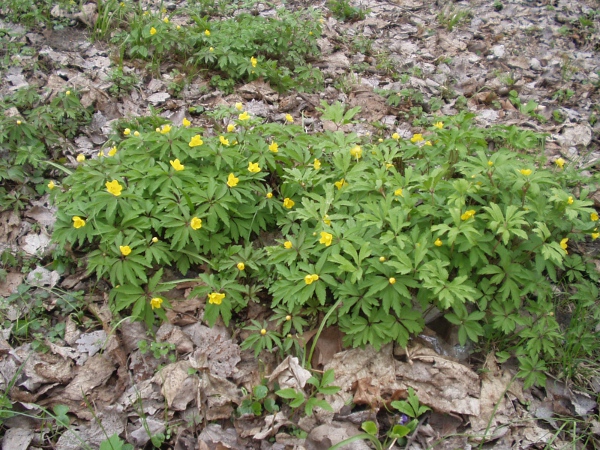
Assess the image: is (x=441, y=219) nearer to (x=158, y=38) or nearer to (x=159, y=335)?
(x=159, y=335)

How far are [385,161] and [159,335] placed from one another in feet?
5.65

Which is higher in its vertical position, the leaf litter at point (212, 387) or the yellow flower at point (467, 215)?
the yellow flower at point (467, 215)

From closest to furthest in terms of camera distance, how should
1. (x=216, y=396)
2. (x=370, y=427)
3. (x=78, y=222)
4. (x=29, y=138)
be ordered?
(x=370, y=427) → (x=216, y=396) → (x=78, y=222) → (x=29, y=138)

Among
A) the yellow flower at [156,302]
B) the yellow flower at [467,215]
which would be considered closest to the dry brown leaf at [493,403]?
the yellow flower at [467,215]

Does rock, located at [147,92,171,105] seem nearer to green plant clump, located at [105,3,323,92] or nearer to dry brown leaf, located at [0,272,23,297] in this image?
green plant clump, located at [105,3,323,92]

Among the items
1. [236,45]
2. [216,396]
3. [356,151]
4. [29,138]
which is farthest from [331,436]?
[236,45]

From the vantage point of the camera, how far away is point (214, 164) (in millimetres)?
2984

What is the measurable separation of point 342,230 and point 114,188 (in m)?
1.33

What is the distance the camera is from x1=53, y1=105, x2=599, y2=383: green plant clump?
2.42m

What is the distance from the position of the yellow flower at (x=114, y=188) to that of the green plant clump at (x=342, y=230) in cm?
1

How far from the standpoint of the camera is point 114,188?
266 centimetres

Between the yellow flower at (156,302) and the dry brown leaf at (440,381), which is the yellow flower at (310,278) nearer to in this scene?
the dry brown leaf at (440,381)

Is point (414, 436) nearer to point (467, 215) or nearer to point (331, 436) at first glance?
point (331, 436)

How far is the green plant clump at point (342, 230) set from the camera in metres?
2.42
